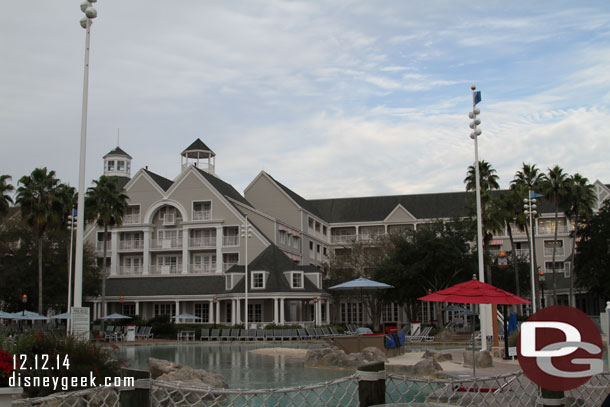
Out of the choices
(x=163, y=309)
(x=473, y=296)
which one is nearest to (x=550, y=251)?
(x=163, y=309)

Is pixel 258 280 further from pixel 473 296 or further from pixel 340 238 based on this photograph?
pixel 473 296

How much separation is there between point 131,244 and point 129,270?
2.42 metres

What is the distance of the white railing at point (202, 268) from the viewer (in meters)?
56.9

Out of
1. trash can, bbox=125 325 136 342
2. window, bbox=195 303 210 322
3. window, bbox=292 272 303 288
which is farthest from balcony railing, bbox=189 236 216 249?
trash can, bbox=125 325 136 342

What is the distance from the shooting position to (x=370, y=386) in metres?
5.07

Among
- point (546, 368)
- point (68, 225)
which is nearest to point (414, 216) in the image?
point (68, 225)

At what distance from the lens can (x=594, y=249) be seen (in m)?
52.9

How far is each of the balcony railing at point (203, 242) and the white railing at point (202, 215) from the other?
180cm

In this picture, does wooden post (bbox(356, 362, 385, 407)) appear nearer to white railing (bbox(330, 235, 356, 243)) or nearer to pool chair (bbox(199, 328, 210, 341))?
pool chair (bbox(199, 328, 210, 341))

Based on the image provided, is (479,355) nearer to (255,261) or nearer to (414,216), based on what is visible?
(255,261)

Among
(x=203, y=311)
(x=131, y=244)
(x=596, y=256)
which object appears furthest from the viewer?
(x=131, y=244)

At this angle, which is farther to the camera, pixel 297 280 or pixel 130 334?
pixel 297 280

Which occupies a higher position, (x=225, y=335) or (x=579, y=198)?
(x=579, y=198)

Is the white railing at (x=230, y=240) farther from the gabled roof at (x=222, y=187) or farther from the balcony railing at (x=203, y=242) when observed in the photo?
the gabled roof at (x=222, y=187)
